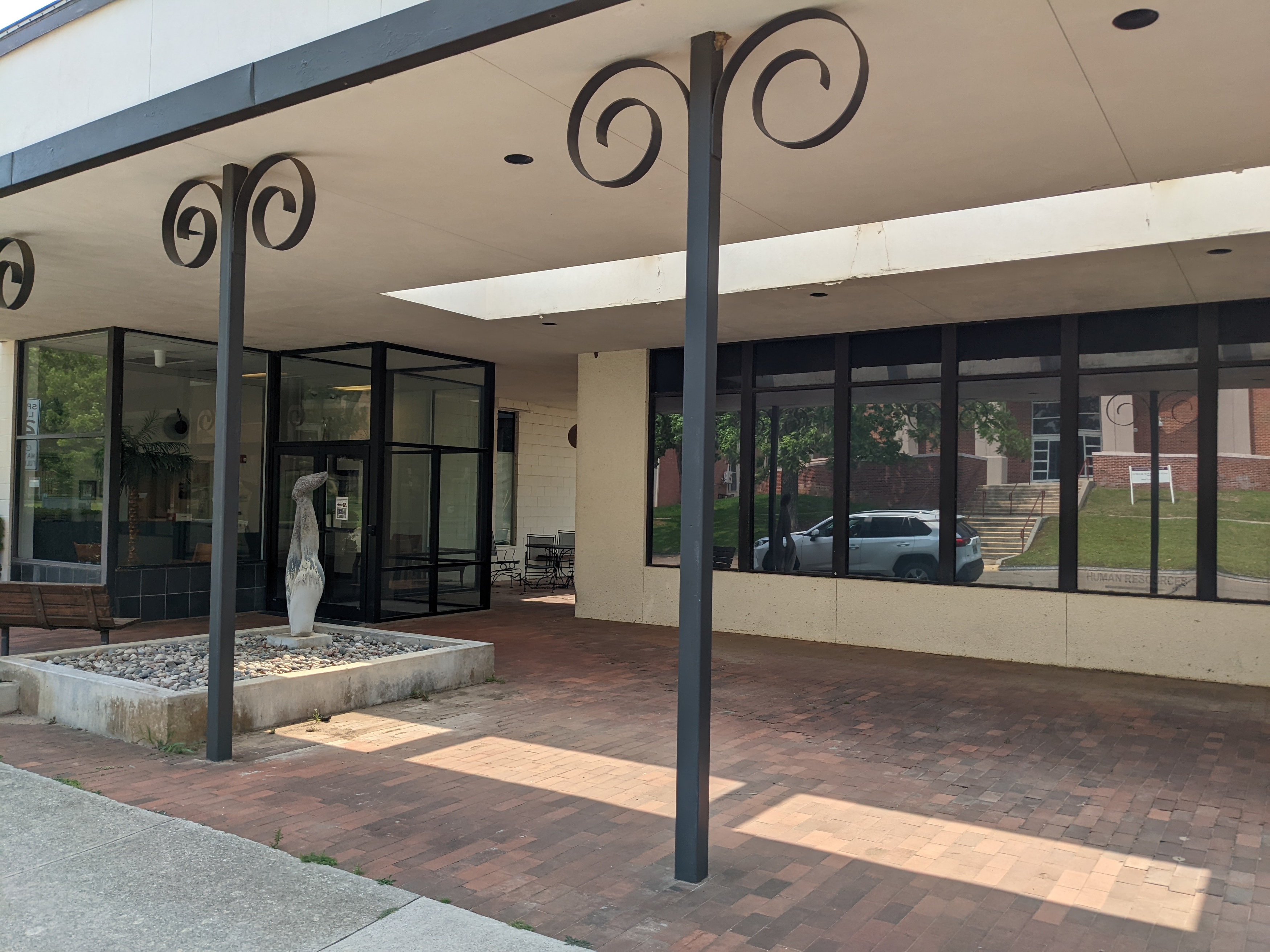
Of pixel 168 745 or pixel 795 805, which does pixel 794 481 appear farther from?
pixel 168 745

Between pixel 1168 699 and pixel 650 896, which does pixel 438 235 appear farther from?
pixel 1168 699

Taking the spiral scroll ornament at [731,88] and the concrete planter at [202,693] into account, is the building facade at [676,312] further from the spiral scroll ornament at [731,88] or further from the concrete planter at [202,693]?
the concrete planter at [202,693]

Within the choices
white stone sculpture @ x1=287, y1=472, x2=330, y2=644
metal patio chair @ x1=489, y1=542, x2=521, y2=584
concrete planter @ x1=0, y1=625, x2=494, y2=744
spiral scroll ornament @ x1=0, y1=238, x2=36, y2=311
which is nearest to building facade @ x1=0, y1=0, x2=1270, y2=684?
spiral scroll ornament @ x1=0, y1=238, x2=36, y2=311

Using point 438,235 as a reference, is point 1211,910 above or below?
below

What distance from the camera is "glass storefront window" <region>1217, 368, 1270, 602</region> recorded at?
7.98 metres

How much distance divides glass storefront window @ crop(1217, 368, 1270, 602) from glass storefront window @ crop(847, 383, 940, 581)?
2.39 m

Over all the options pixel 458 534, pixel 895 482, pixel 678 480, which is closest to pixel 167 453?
pixel 458 534

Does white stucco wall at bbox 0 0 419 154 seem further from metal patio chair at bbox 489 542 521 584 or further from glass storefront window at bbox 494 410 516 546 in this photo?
glass storefront window at bbox 494 410 516 546

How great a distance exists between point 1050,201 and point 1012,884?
4644 mm

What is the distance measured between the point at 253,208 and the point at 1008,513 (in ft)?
23.2

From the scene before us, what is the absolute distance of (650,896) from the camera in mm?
3496

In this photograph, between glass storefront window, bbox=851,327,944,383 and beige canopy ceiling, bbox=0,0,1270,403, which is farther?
glass storefront window, bbox=851,327,944,383

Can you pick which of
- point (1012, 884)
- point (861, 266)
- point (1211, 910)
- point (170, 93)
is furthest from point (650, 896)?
point (861, 266)

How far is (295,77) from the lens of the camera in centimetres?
420
